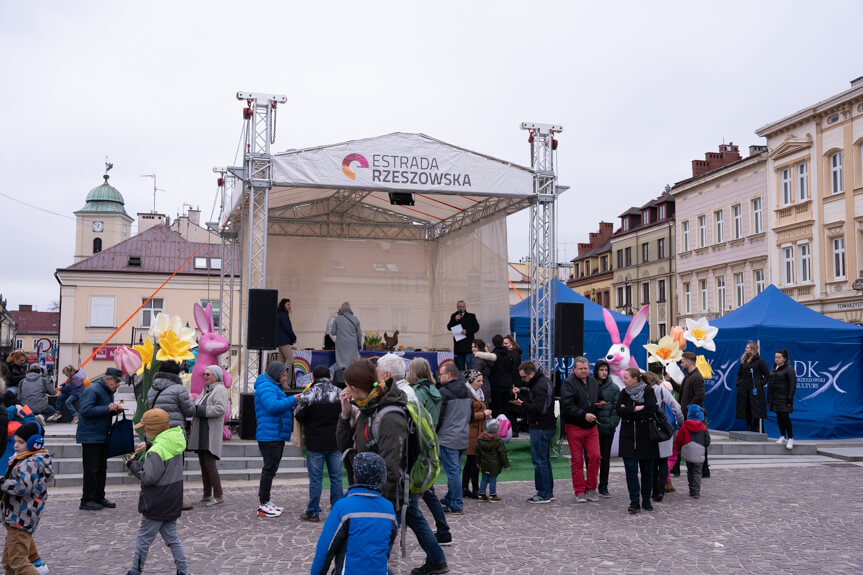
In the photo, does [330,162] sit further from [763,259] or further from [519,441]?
[763,259]

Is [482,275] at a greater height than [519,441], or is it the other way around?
[482,275]

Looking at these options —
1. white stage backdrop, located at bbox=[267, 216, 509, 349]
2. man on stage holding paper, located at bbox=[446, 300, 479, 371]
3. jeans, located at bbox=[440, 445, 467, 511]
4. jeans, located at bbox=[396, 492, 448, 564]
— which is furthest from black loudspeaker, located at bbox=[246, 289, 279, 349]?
jeans, located at bbox=[396, 492, 448, 564]

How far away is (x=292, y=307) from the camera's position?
20297 mm

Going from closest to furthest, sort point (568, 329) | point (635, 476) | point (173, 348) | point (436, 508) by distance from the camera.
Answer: point (436, 508) → point (635, 476) → point (173, 348) → point (568, 329)

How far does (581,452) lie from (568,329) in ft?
13.2

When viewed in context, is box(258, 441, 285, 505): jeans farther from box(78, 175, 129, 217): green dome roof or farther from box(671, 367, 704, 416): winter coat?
box(78, 175, 129, 217): green dome roof

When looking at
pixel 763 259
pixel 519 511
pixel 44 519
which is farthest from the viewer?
pixel 763 259

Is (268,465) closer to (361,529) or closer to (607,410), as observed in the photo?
(607,410)

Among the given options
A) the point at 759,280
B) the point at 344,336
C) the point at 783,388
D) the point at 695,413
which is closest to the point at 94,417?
the point at 344,336

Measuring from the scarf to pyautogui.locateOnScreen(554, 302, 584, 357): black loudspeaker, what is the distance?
4.09 m

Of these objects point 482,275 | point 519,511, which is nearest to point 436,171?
point 482,275

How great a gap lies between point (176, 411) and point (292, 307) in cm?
1176

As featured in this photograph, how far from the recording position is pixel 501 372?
13430 mm

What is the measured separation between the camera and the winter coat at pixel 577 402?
9.28 m
